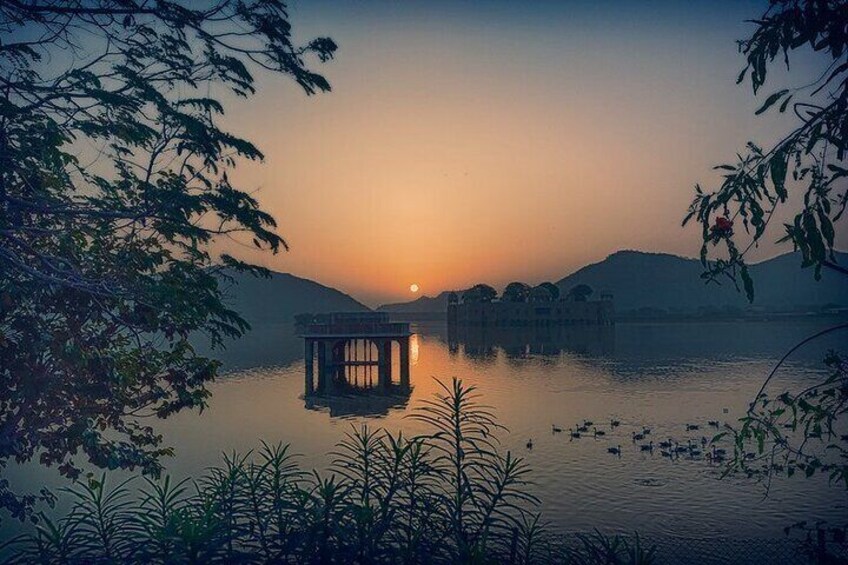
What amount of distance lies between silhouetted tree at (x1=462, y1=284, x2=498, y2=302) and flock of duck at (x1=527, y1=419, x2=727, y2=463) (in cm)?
13851

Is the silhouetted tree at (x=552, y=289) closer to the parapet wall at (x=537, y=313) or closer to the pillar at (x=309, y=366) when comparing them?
the parapet wall at (x=537, y=313)

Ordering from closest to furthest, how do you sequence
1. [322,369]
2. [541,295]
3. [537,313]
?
[322,369], [537,313], [541,295]

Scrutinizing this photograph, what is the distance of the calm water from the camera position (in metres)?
21.6

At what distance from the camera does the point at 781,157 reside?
4496 mm

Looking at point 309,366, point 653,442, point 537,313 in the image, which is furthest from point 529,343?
point 653,442

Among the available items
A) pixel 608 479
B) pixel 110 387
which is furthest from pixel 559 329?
pixel 110 387

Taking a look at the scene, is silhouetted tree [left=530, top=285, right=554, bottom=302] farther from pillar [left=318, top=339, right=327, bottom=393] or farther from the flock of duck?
the flock of duck

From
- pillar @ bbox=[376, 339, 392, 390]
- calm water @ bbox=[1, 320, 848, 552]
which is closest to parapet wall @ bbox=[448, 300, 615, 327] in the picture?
calm water @ bbox=[1, 320, 848, 552]

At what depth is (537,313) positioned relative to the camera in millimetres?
171500

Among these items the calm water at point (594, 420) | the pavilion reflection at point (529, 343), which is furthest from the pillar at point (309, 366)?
the pavilion reflection at point (529, 343)

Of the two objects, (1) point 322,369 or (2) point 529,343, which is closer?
(1) point 322,369

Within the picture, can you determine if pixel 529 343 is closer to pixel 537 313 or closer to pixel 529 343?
pixel 529 343

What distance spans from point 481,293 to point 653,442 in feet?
479

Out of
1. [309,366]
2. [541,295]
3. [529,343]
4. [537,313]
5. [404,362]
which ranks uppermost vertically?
[541,295]
